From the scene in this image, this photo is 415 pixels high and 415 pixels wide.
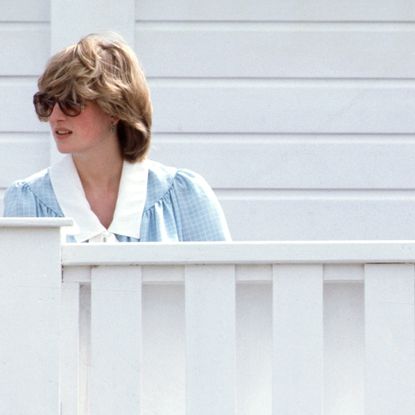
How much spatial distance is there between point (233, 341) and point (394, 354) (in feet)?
0.90

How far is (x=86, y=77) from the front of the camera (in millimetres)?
3111

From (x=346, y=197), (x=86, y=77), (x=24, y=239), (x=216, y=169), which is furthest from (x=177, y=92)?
(x=24, y=239)

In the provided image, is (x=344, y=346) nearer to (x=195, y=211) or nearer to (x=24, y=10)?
(x=195, y=211)

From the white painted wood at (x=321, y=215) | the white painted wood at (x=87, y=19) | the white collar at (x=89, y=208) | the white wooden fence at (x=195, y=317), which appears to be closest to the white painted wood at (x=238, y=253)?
the white wooden fence at (x=195, y=317)

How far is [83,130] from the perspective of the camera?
314 centimetres

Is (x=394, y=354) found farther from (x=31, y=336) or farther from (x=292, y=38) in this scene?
(x=292, y=38)

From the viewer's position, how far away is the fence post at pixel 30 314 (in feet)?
8.43

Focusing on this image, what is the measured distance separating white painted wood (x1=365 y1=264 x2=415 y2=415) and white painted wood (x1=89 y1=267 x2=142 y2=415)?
39 cm

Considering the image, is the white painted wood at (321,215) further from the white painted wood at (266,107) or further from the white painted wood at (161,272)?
the white painted wood at (161,272)

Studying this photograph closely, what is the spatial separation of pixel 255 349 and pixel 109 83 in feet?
2.52

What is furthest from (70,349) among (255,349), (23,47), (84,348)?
(23,47)

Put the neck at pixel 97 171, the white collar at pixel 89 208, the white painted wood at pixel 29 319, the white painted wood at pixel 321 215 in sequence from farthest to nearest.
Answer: the white painted wood at pixel 321 215 < the neck at pixel 97 171 < the white collar at pixel 89 208 < the white painted wood at pixel 29 319

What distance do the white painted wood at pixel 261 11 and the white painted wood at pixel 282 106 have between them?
0.21 metres

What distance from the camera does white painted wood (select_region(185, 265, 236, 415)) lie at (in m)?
2.58
